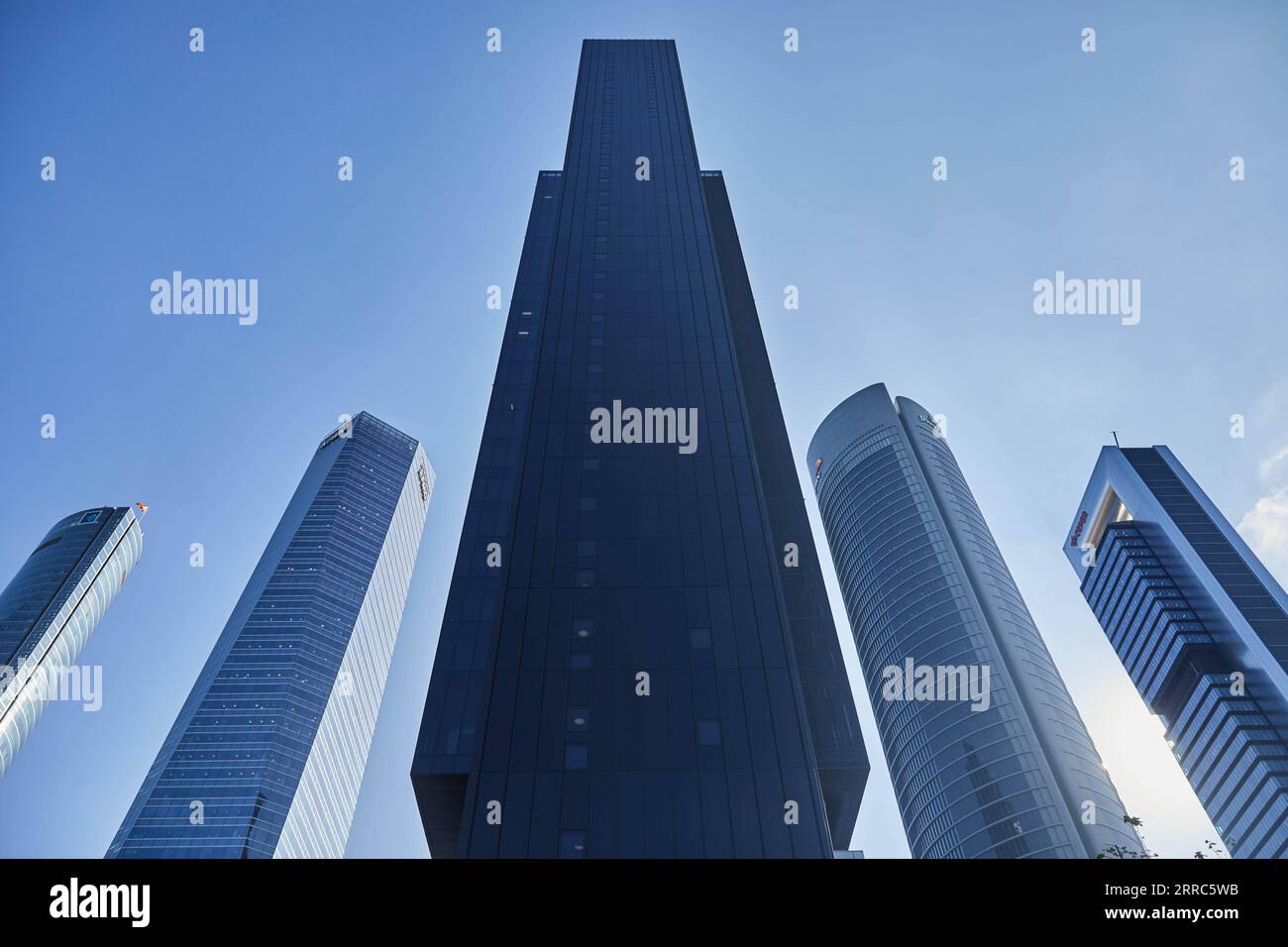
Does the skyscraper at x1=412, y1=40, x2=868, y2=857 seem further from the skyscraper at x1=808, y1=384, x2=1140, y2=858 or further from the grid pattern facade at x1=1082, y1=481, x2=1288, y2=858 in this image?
the grid pattern facade at x1=1082, y1=481, x2=1288, y2=858

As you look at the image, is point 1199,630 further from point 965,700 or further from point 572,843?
point 572,843

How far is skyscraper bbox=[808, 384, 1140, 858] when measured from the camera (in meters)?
143

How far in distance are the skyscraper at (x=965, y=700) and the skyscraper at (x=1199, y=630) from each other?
18.3 m

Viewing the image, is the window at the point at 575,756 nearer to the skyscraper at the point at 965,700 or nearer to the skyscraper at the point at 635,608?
the skyscraper at the point at 635,608

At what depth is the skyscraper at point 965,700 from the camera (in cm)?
14288

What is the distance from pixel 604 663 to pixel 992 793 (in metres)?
125

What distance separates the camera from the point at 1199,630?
158 m

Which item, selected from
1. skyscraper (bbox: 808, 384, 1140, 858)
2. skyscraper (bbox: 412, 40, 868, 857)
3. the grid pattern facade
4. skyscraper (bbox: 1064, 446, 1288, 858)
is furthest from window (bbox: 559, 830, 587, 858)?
skyscraper (bbox: 1064, 446, 1288, 858)

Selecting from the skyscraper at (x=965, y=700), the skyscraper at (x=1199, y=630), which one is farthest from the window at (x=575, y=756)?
the skyscraper at (x=1199, y=630)

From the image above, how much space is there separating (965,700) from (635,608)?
127 metres

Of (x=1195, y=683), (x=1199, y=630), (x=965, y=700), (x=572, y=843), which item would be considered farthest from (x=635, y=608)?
(x=1199, y=630)

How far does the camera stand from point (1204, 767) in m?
154
